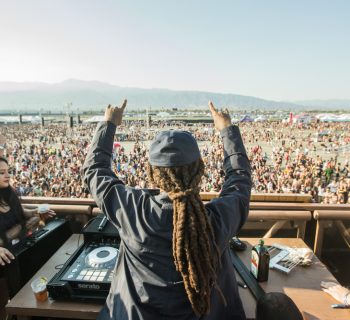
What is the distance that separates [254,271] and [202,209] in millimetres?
975

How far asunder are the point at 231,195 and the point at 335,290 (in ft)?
3.27

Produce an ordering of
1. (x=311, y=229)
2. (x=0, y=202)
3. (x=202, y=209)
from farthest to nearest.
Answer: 1. (x=311, y=229)
2. (x=0, y=202)
3. (x=202, y=209)

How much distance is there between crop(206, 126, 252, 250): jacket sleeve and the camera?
44.0 inches

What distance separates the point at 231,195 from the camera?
1.21 meters

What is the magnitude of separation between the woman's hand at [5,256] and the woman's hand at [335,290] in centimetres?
200

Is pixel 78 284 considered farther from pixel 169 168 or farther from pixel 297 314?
pixel 297 314

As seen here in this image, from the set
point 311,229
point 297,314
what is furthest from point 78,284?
point 311,229

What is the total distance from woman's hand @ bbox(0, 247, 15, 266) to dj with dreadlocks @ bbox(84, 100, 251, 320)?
36.8 inches

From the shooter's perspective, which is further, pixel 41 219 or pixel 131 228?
pixel 41 219

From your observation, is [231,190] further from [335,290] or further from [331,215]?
[331,215]

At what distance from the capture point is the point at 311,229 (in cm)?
276

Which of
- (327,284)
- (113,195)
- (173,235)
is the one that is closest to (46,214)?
(113,195)

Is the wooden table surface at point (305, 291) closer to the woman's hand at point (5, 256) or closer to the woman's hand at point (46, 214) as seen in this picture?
the woman's hand at point (5, 256)

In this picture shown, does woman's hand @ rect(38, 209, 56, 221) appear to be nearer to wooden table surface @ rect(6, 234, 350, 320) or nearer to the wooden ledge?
wooden table surface @ rect(6, 234, 350, 320)
